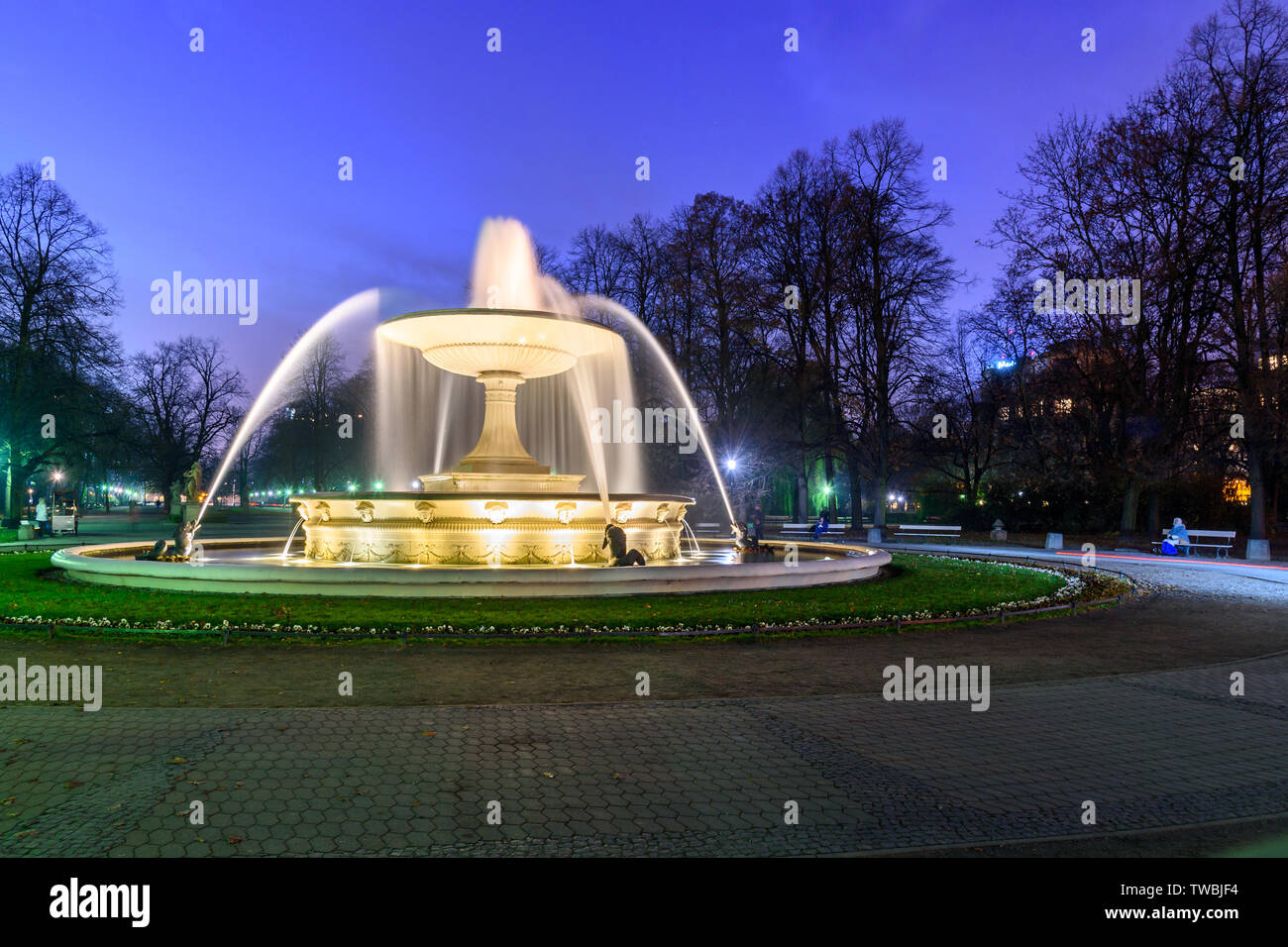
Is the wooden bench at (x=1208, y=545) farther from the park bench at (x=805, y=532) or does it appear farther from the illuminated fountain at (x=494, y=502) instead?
the illuminated fountain at (x=494, y=502)

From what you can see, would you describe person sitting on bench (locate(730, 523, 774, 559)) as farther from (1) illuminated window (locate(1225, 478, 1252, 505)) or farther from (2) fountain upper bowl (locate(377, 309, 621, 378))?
(1) illuminated window (locate(1225, 478, 1252, 505))

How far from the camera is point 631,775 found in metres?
5.42

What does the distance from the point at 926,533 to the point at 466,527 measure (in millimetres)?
26185

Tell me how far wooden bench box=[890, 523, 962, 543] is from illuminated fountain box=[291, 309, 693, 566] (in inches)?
763

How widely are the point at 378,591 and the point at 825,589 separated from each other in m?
7.50

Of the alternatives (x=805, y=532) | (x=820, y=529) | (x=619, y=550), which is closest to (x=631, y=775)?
(x=619, y=550)

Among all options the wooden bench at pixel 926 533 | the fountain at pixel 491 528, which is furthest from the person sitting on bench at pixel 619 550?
the wooden bench at pixel 926 533

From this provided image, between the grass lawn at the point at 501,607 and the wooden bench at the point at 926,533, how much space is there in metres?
20.3

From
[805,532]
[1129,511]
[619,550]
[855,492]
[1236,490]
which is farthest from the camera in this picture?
[1236,490]

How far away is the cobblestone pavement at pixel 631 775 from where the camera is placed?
4.42 m

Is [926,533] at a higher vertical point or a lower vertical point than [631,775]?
lower

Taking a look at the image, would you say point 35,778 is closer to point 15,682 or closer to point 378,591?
point 15,682

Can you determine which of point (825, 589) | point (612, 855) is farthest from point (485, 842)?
point (825, 589)

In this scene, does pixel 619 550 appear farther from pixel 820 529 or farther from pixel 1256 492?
pixel 1256 492
